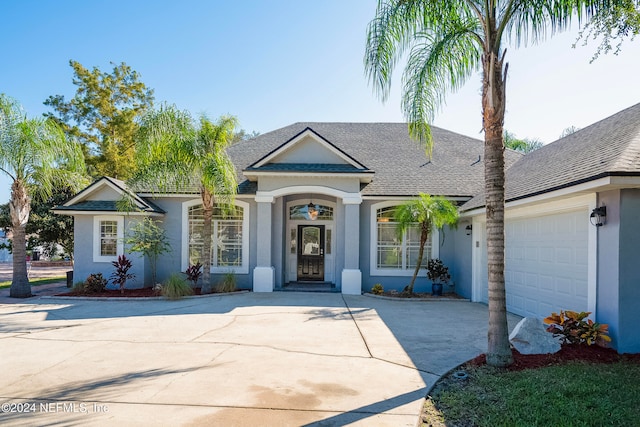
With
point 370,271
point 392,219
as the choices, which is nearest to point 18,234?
point 370,271

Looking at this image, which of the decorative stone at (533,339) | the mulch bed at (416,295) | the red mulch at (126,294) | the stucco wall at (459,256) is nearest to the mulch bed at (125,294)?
the red mulch at (126,294)

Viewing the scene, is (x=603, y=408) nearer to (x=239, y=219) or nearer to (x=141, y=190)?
(x=239, y=219)

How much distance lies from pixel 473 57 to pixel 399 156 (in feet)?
31.9

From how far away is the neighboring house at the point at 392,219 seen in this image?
729 cm

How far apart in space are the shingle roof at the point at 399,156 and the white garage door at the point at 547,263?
168 inches

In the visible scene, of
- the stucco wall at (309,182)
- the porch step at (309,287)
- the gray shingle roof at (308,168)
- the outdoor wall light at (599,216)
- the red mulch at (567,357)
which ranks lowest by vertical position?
the porch step at (309,287)

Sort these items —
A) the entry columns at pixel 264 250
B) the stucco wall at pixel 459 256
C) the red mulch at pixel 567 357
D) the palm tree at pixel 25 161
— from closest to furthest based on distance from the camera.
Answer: the red mulch at pixel 567 357, the palm tree at pixel 25 161, the stucco wall at pixel 459 256, the entry columns at pixel 264 250

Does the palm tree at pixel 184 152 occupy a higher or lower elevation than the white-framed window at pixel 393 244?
higher

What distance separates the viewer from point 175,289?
499 inches

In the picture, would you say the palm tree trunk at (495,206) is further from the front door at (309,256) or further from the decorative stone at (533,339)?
the front door at (309,256)

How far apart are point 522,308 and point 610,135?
4.58 metres

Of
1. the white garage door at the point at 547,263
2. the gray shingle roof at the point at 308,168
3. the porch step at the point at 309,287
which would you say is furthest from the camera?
the porch step at the point at 309,287

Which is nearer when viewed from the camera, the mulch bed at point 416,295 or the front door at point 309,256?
the mulch bed at point 416,295

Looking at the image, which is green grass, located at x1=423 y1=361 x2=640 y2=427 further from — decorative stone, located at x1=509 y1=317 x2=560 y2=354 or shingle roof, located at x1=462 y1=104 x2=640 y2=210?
shingle roof, located at x1=462 y1=104 x2=640 y2=210
